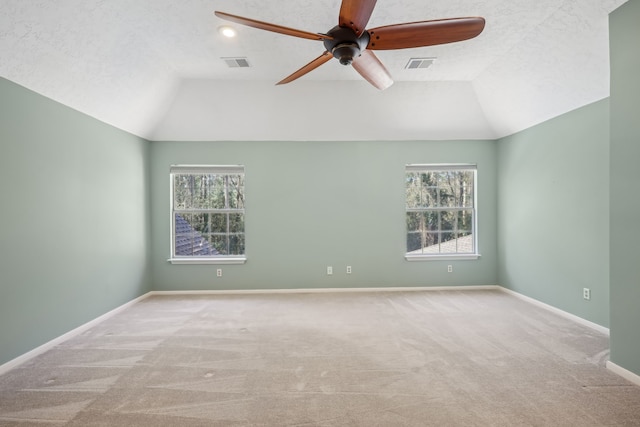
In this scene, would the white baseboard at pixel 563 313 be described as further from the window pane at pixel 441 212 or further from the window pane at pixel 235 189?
the window pane at pixel 235 189

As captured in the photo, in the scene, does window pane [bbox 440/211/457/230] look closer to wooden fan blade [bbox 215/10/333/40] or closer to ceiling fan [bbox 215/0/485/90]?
ceiling fan [bbox 215/0/485/90]

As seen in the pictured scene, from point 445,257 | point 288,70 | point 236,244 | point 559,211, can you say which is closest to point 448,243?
point 445,257

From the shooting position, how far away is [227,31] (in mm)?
2801

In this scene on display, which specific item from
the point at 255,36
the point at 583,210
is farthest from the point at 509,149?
the point at 255,36

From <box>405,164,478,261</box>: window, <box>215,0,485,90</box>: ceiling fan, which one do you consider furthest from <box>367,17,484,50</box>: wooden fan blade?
<box>405,164,478,261</box>: window

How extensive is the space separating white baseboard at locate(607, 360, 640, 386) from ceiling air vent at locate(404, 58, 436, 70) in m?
3.30

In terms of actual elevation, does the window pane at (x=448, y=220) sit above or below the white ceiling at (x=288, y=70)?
below

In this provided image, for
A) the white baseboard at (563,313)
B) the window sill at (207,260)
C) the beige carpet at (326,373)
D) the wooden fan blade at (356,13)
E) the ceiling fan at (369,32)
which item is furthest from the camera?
the window sill at (207,260)

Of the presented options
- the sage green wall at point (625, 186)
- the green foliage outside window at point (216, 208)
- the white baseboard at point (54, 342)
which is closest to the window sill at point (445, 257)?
the sage green wall at point (625, 186)

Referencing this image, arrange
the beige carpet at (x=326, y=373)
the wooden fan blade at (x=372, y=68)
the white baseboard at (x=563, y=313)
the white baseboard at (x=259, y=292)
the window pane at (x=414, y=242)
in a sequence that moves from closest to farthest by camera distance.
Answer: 1. the beige carpet at (x=326, y=373)
2. the wooden fan blade at (x=372, y=68)
3. the white baseboard at (x=259, y=292)
4. the white baseboard at (x=563, y=313)
5. the window pane at (x=414, y=242)

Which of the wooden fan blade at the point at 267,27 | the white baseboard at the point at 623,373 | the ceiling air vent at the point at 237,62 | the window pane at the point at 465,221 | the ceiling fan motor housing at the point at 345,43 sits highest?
the ceiling air vent at the point at 237,62

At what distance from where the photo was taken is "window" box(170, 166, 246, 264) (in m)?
4.69

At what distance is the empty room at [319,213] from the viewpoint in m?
2.04

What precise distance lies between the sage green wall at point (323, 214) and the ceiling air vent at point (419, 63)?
1.33 metres
